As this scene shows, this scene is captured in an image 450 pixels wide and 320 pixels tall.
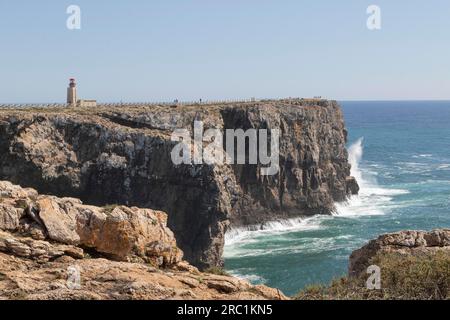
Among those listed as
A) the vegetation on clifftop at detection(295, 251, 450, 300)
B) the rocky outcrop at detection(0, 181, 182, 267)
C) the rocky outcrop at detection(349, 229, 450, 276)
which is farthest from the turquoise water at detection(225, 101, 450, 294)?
the vegetation on clifftop at detection(295, 251, 450, 300)

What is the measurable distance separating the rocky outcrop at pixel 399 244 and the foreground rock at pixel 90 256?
826 cm

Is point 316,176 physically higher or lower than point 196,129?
lower

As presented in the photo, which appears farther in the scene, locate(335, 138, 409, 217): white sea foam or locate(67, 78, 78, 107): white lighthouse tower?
locate(335, 138, 409, 217): white sea foam

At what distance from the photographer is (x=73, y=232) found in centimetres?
2086

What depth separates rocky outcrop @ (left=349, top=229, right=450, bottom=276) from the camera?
24.6 metres

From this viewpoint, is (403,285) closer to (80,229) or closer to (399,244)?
(399,244)

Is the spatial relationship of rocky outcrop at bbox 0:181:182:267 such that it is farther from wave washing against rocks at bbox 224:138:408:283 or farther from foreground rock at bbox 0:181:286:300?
wave washing against rocks at bbox 224:138:408:283

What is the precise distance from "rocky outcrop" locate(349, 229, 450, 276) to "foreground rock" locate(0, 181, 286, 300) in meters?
8.26

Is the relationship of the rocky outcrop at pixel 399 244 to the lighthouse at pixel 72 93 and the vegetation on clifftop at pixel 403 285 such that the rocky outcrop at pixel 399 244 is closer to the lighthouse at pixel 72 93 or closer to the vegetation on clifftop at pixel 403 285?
the vegetation on clifftop at pixel 403 285

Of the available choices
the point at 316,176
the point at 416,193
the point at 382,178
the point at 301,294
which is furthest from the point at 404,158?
the point at 301,294

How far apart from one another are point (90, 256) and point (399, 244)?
1387cm

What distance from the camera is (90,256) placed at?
20.8 meters
